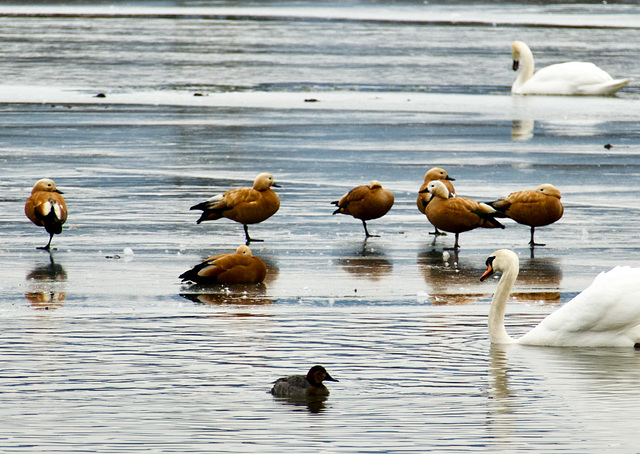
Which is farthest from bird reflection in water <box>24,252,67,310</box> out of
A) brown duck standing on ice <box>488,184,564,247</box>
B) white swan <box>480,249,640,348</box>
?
brown duck standing on ice <box>488,184,564,247</box>

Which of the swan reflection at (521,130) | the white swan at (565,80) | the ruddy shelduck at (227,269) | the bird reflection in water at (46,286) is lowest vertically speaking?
the bird reflection in water at (46,286)

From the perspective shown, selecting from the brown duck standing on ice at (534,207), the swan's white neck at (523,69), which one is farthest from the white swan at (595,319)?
the swan's white neck at (523,69)

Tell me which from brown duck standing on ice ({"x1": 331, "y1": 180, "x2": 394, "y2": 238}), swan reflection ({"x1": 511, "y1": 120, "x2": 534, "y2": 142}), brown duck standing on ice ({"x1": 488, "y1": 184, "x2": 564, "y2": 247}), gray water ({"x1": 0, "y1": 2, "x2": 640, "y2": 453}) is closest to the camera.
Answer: gray water ({"x1": 0, "y1": 2, "x2": 640, "y2": 453})

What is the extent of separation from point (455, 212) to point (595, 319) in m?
→ 3.87

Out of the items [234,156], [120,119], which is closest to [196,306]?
[234,156]

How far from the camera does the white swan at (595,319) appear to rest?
29.2 feet

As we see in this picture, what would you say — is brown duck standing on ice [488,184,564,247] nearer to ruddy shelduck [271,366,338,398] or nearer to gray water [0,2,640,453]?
gray water [0,2,640,453]

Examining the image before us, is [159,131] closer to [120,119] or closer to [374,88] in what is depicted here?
[120,119]

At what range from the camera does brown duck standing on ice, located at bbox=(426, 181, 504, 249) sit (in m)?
12.7

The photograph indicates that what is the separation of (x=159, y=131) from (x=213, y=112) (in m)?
3.08

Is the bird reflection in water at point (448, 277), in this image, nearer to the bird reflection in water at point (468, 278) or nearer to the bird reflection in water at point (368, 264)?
the bird reflection in water at point (468, 278)

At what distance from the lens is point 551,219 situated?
1305cm

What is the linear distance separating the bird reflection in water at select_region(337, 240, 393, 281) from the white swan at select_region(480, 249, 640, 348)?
8.13 ft

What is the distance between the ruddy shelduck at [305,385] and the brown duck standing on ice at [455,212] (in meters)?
5.32
